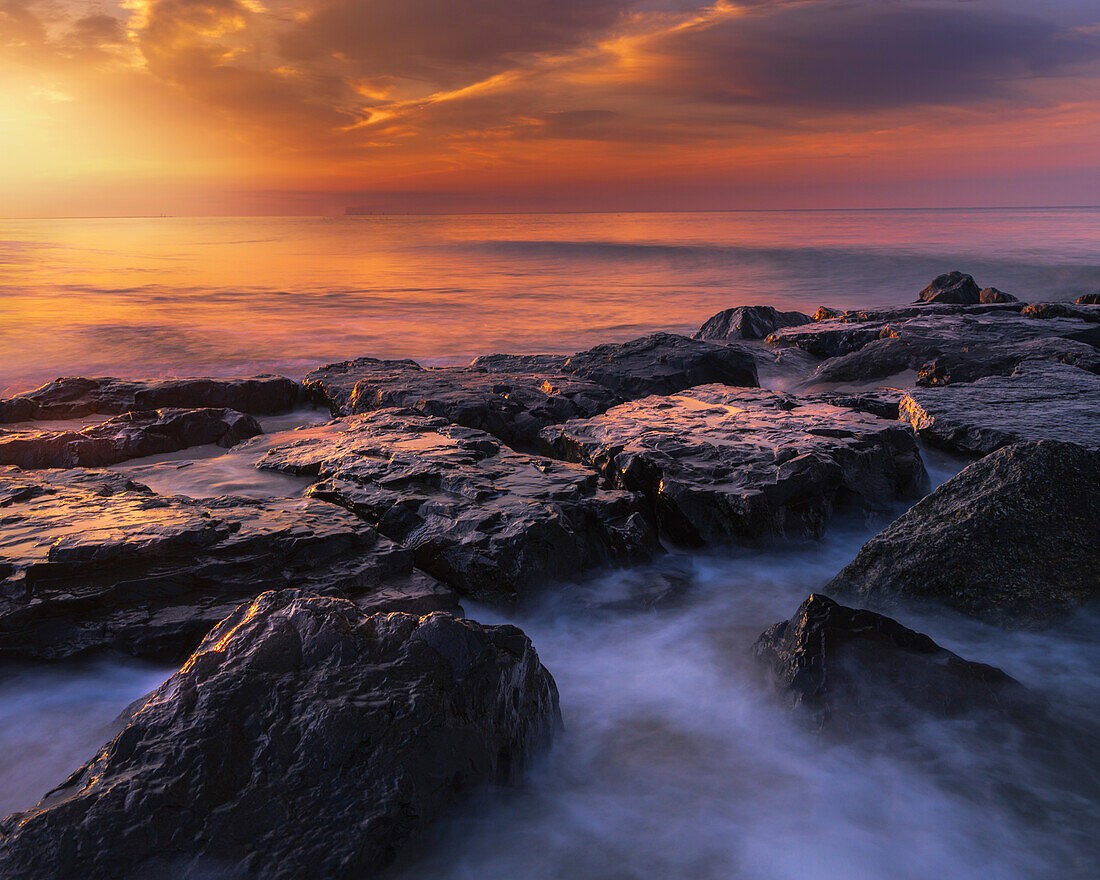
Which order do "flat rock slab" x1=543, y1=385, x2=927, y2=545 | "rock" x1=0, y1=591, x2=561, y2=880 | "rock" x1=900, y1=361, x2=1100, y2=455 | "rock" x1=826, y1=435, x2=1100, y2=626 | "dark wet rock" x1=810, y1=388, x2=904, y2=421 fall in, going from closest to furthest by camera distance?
"rock" x1=0, y1=591, x2=561, y2=880
"rock" x1=826, y1=435, x2=1100, y2=626
"flat rock slab" x1=543, y1=385, x2=927, y2=545
"rock" x1=900, y1=361, x2=1100, y2=455
"dark wet rock" x1=810, y1=388, x2=904, y2=421

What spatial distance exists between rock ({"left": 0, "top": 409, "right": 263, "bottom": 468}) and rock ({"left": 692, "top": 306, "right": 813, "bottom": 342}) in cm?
811

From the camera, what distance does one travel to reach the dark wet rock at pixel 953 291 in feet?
44.0

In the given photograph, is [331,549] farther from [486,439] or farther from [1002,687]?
[1002,687]

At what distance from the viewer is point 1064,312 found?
10023 mm

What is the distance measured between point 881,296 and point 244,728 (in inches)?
918

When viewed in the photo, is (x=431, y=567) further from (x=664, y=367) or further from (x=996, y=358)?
(x=996, y=358)

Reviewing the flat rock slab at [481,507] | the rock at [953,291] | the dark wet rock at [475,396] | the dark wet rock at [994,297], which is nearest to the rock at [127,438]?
the dark wet rock at [475,396]

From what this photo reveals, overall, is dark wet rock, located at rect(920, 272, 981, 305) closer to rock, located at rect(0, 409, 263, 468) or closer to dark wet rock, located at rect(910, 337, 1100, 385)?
dark wet rock, located at rect(910, 337, 1100, 385)

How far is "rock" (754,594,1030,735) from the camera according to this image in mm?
2709

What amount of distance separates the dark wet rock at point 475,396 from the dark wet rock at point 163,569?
2.50 metres

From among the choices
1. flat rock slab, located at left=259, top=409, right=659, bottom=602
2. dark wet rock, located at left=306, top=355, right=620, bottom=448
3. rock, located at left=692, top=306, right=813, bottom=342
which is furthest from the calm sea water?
flat rock slab, located at left=259, top=409, right=659, bottom=602

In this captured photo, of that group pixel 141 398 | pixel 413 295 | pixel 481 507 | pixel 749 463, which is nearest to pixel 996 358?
pixel 749 463

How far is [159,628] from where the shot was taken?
3.12m

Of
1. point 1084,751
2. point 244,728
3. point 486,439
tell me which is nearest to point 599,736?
point 244,728
